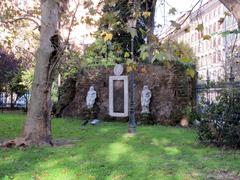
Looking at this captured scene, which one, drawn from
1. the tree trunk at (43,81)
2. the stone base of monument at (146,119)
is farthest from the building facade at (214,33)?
the tree trunk at (43,81)

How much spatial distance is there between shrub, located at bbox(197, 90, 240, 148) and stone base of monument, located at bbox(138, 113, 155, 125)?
8095 mm

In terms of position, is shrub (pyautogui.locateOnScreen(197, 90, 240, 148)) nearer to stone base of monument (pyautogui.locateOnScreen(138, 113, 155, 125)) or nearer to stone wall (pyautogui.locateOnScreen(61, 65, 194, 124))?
stone wall (pyautogui.locateOnScreen(61, 65, 194, 124))

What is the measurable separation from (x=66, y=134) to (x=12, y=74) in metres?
17.8

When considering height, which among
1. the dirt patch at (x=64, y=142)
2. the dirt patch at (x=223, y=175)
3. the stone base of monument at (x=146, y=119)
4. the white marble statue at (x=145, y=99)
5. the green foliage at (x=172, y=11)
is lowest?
the dirt patch at (x=223, y=175)

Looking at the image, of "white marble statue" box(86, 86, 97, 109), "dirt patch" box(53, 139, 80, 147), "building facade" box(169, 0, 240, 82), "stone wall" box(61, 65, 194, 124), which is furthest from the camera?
"white marble statue" box(86, 86, 97, 109)

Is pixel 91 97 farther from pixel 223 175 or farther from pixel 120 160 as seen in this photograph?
pixel 223 175

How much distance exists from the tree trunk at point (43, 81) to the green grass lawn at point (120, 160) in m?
0.92

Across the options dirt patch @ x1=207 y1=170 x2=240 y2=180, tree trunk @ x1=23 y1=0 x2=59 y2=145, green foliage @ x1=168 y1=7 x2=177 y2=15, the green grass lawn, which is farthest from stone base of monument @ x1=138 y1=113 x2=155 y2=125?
green foliage @ x1=168 y1=7 x2=177 y2=15

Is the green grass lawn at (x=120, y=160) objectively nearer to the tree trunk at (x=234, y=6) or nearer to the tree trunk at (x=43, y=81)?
the tree trunk at (x=43, y=81)

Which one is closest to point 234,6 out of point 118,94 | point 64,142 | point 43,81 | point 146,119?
point 43,81

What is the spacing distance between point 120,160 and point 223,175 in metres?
2.33

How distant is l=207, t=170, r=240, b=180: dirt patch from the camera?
24.9 feet

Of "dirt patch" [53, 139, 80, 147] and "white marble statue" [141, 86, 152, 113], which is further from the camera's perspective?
"white marble statue" [141, 86, 152, 113]

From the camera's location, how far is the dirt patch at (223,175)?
760 centimetres
